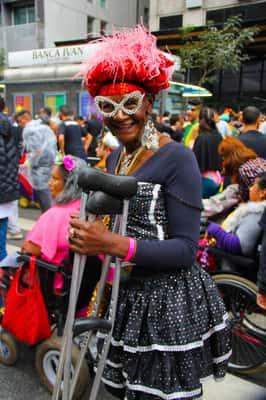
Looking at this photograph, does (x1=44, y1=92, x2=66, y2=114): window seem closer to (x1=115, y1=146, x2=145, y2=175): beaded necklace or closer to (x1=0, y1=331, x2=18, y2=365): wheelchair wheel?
(x1=0, y1=331, x2=18, y2=365): wheelchair wheel

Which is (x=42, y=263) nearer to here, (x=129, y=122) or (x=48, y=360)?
(x=48, y=360)

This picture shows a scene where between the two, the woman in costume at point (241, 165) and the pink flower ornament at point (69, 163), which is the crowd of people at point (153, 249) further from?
the woman in costume at point (241, 165)

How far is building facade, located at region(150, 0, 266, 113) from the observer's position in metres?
18.4

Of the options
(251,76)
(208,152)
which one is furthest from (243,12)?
(208,152)

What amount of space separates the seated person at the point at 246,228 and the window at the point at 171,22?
2260cm

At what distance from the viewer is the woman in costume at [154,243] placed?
4.11ft

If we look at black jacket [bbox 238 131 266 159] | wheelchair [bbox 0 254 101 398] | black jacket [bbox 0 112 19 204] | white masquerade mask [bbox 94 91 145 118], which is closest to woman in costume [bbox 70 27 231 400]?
white masquerade mask [bbox 94 91 145 118]

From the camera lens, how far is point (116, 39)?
4.42 feet

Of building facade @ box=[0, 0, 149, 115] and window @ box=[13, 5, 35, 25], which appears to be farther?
window @ box=[13, 5, 35, 25]

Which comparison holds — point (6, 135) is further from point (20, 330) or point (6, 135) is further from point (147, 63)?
point (147, 63)

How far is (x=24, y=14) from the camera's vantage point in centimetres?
2541

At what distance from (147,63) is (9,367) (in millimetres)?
2193

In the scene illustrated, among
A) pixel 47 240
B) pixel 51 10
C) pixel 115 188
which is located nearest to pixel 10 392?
pixel 47 240

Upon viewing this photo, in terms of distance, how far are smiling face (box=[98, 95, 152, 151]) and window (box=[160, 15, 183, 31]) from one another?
23661 millimetres
